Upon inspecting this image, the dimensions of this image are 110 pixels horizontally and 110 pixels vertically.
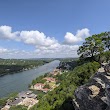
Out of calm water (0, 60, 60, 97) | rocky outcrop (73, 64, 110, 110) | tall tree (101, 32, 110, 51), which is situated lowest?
calm water (0, 60, 60, 97)

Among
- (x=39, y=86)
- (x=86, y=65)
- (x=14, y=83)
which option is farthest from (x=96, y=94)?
(x=14, y=83)

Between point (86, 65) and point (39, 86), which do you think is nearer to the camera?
point (86, 65)

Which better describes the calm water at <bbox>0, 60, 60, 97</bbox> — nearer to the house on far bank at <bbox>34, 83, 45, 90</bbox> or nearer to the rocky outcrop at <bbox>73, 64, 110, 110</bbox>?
the house on far bank at <bbox>34, 83, 45, 90</bbox>

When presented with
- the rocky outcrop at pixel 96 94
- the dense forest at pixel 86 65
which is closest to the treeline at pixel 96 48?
the dense forest at pixel 86 65

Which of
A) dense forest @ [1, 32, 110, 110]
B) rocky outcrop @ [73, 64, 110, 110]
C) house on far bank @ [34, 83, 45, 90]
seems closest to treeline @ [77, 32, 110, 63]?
dense forest @ [1, 32, 110, 110]

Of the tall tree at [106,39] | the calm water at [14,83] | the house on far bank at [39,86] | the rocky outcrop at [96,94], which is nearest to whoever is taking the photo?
the rocky outcrop at [96,94]

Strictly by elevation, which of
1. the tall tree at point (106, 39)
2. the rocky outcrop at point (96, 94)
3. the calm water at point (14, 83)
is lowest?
the calm water at point (14, 83)

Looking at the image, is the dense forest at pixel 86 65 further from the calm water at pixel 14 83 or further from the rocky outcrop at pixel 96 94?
the calm water at pixel 14 83

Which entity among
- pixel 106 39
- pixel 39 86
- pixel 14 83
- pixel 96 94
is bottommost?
pixel 14 83

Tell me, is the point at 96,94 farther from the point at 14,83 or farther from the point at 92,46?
the point at 14,83

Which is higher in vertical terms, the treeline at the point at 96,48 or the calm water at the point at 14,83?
the treeline at the point at 96,48
